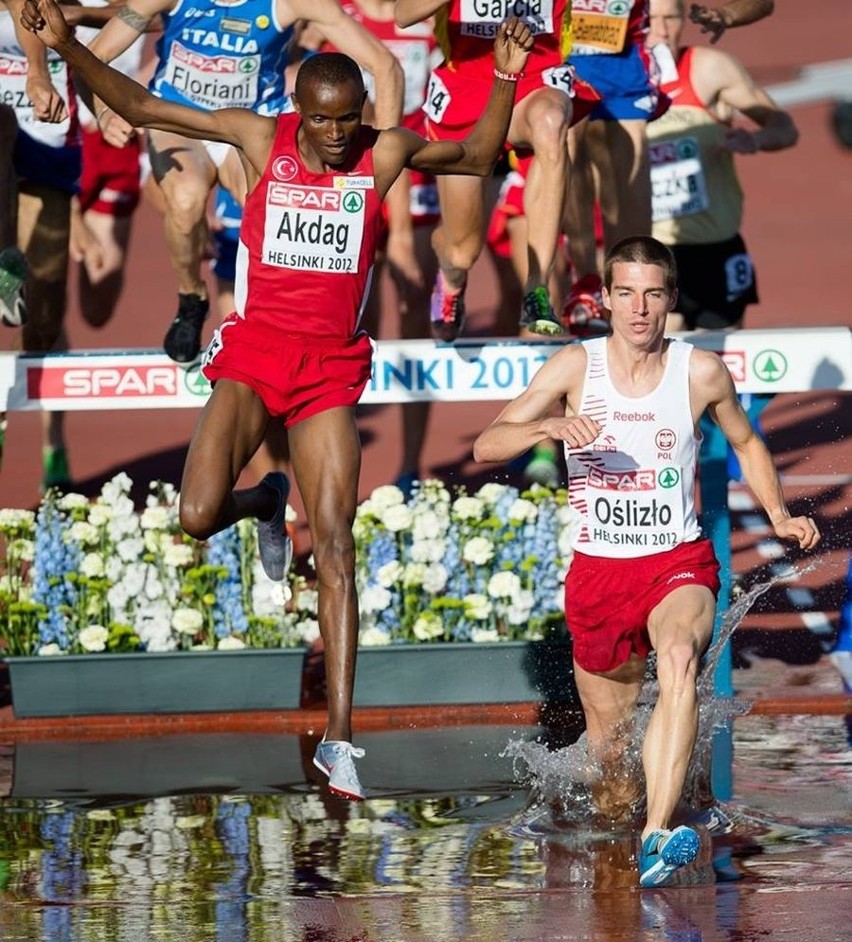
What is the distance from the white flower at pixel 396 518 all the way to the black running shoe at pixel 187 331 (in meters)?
1.02

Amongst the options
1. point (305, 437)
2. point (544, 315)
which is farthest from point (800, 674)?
point (305, 437)

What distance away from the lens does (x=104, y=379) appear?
29.7 ft

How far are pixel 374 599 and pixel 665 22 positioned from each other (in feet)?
11.8

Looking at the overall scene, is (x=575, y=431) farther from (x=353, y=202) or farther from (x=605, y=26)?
(x=605, y=26)

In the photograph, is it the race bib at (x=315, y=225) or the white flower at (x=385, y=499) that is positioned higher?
the race bib at (x=315, y=225)

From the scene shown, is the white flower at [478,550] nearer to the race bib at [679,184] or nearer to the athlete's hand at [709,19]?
the athlete's hand at [709,19]

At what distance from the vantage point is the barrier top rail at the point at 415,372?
29.5 feet

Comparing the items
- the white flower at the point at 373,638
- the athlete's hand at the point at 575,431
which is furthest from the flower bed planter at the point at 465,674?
the athlete's hand at the point at 575,431

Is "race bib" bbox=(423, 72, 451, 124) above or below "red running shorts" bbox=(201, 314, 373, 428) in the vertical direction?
above

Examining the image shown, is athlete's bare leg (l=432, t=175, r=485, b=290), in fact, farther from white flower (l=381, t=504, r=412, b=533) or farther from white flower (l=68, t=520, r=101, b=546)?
white flower (l=68, t=520, r=101, b=546)

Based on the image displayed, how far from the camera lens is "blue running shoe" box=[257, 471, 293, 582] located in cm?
827

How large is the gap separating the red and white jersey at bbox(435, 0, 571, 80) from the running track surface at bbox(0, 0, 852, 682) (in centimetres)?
277

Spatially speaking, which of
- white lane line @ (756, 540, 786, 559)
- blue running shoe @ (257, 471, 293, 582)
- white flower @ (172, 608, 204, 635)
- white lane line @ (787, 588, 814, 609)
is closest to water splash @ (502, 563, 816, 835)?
blue running shoe @ (257, 471, 293, 582)

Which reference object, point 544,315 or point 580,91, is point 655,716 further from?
point 580,91
